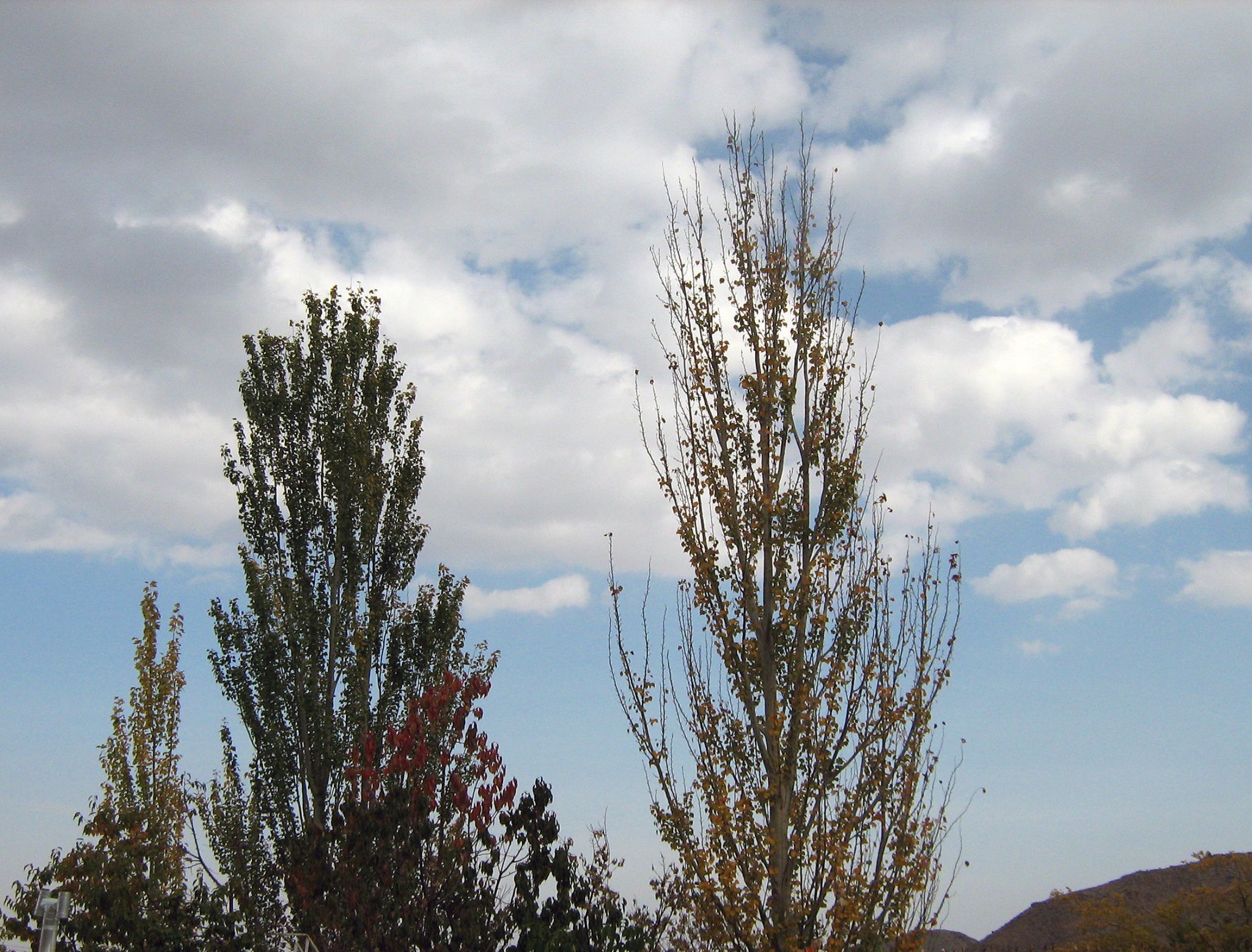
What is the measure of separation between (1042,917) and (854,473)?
498 inches

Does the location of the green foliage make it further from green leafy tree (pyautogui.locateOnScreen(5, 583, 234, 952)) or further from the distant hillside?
the distant hillside

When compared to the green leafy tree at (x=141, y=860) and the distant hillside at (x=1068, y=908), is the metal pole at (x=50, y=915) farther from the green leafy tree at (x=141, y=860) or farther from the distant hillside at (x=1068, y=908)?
the distant hillside at (x=1068, y=908)

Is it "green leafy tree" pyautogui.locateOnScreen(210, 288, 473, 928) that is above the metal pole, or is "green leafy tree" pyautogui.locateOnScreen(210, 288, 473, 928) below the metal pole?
above

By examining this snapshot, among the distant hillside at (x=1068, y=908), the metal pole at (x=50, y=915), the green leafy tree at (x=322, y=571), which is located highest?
the green leafy tree at (x=322, y=571)

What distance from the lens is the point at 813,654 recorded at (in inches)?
327

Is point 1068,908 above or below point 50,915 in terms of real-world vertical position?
below

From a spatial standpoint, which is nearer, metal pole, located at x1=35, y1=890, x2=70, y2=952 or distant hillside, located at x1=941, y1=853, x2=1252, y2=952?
metal pole, located at x1=35, y1=890, x2=70, y2=952

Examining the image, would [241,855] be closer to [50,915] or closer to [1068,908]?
[50,915]

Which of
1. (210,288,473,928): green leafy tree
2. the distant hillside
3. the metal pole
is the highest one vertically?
(210,288,473,928): green leafy tree

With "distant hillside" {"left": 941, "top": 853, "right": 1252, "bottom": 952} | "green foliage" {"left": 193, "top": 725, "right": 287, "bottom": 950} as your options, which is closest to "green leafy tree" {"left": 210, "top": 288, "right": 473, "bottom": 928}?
"green foliage" {"left": 193, "top": 725, "right": 287, "bottom": 950}

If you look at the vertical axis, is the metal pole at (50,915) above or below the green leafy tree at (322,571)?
below

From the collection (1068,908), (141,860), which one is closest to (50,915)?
(141,860)

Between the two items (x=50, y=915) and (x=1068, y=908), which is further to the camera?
(x=1068, y=908)

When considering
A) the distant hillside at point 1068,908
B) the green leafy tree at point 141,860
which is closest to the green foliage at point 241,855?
the green leafy tree at point 141,860
